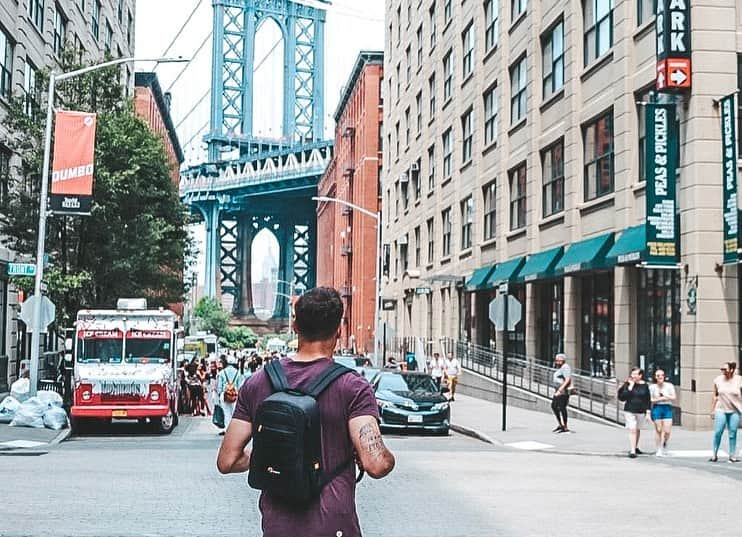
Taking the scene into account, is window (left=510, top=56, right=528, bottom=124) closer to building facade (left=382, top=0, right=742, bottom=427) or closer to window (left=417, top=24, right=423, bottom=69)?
building facade (left=382, top=0, right=742, bottom=427)

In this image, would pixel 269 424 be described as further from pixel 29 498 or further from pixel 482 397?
pixel 482 397

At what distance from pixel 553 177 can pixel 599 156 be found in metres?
4.42

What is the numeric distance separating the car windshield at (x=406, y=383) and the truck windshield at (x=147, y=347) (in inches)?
198

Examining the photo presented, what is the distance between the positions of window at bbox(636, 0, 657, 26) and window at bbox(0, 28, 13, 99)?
64.8 ft

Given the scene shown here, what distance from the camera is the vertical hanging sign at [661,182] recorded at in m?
22.4

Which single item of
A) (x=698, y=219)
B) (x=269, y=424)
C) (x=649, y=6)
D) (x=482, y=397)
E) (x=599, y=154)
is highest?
(x=649, y=6)

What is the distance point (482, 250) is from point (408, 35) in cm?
2395

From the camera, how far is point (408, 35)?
61375 millimetres

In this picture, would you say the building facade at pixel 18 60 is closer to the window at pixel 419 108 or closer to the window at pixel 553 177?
the window at pixel 553 177

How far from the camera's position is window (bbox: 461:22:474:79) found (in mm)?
44688

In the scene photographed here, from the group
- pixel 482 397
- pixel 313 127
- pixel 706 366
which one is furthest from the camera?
pixel 313 127

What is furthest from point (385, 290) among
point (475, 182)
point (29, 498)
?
point (29, 498)

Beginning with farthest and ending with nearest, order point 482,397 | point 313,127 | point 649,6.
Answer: point 313,127 → point 482,397 → point 649,6

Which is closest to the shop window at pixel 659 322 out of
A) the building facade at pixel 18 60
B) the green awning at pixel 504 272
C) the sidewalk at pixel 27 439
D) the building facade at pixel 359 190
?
the green awning at pixel 504 272
